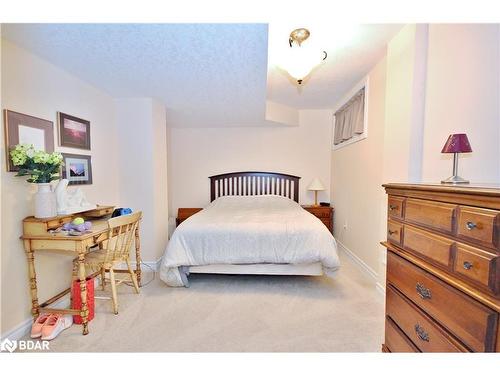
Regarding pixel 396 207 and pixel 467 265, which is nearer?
pixel 467 265

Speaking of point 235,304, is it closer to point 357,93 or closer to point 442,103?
point 442,103

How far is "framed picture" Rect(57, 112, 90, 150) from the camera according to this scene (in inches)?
84.9

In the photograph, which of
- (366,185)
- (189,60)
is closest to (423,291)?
(366,185)

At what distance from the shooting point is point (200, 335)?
5.77 feet

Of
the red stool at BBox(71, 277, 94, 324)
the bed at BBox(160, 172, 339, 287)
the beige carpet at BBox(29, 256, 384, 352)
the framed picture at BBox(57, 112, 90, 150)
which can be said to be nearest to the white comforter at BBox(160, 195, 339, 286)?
the bed at BBox(160, 172, 339, 287)

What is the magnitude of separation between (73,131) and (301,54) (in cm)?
233

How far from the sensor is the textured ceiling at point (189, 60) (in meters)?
1.60

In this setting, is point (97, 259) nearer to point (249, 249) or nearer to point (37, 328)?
point (37, 328)

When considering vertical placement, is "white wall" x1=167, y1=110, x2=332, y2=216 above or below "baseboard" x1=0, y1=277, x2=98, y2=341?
above

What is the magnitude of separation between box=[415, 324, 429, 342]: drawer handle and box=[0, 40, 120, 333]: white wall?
2.65 meters

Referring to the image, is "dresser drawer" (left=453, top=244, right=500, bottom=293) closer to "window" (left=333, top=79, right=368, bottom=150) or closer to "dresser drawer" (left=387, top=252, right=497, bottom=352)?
"dresser drawer" (left=387, top=252, right=497, bottom=352)

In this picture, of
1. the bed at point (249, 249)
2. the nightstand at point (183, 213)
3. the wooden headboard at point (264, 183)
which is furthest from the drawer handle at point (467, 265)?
the nightstand at point (183, 213)

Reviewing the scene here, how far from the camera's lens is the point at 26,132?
180cm

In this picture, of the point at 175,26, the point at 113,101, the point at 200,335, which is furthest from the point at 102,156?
the point at 200,335
